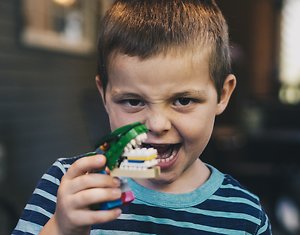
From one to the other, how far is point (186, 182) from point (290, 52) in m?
10.9

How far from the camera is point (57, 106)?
18.8 feet

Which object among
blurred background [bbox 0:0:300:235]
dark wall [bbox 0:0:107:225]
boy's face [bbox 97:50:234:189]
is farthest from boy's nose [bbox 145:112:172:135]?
dark wall [bbox 0:0:107:225]

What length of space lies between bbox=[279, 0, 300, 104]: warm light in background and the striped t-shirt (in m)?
10.0

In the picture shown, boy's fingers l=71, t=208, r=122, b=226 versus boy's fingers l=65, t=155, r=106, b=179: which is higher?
boy's fingers l=65, t=155, r=106, b=179

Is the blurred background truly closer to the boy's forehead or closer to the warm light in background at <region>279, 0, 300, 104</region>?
the boy's forehead

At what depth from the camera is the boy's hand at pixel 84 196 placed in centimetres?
121

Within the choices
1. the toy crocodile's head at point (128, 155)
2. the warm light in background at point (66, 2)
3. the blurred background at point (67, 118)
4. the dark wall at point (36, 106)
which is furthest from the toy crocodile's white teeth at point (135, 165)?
the warm light in background at point (66, 2)

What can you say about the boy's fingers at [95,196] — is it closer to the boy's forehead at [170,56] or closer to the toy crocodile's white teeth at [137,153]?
the toy crocodile's white teeth at [137,153]

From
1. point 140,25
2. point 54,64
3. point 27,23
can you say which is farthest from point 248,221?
point 54,64

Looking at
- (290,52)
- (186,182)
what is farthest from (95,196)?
(290,52)

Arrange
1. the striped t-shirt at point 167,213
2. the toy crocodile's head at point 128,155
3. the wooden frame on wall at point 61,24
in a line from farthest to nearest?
the wooden frame on wall at point 61,24, the striped t-shirt at point 167,213, the toy crocodile's head at point 128,155

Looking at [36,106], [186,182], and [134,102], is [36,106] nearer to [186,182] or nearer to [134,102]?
[186,182]

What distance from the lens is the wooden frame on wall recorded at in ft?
16.7

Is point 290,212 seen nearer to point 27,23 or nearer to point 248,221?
point 27,23
